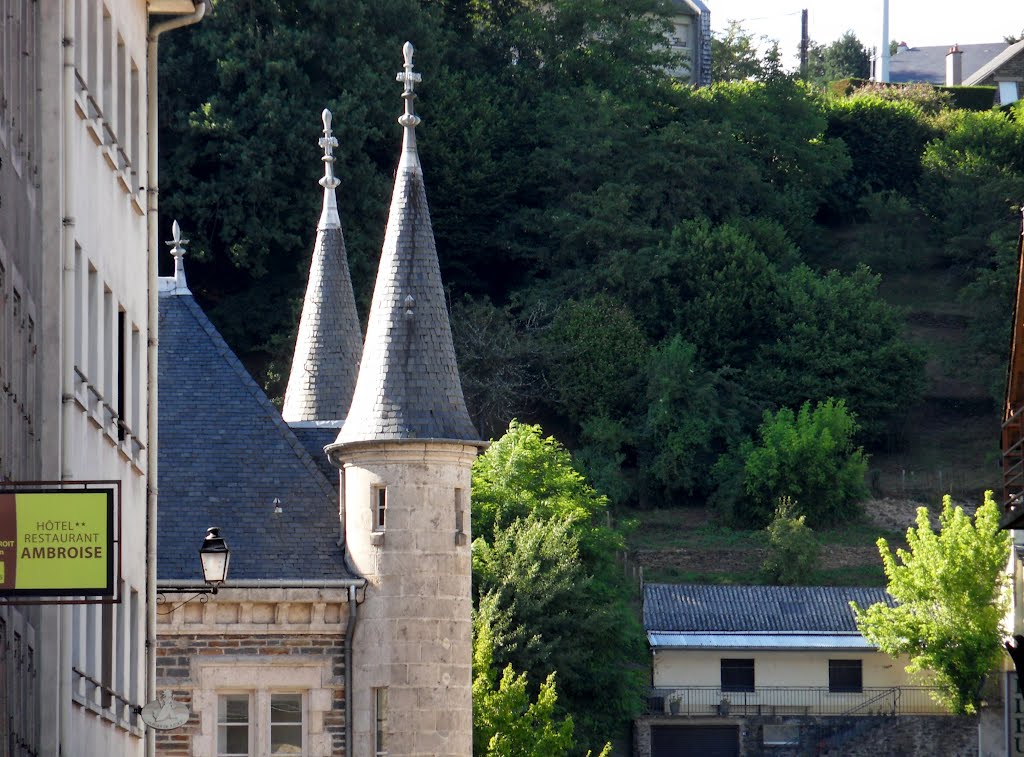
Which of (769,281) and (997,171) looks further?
(997,171)

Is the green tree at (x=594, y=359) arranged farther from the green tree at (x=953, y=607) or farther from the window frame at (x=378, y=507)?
the window frame at (x=378, y=507)

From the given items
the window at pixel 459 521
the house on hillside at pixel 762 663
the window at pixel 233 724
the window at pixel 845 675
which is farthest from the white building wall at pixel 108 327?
the window at pixel 845 675

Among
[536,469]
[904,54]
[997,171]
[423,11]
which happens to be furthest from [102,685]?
[904,54]

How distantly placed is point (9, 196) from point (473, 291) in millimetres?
73567

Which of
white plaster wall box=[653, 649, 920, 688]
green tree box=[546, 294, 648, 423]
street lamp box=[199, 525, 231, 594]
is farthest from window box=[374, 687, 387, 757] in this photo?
green tree box=[546, 294, 648, 423]

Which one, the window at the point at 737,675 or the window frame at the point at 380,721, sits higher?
the window frame at the point at 380,721

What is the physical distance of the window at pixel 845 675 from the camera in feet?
261

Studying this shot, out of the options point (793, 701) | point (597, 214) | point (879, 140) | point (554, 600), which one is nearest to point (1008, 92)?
point (879, 140)

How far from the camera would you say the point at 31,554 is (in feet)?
56.0

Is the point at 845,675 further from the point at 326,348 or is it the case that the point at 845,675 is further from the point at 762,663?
the point at 326,348

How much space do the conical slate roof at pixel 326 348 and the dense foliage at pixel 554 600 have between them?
67.3ft

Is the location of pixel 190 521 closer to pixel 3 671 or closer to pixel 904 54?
pixel 3 671

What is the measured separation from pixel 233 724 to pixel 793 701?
4542 cm

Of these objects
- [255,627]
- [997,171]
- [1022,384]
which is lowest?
[255,627]
